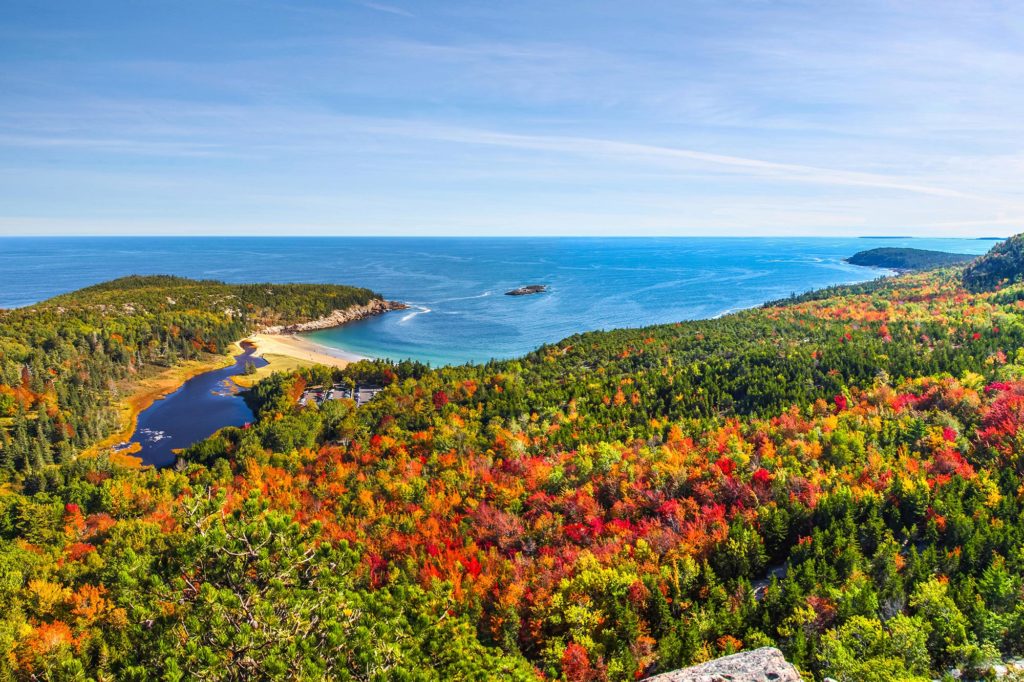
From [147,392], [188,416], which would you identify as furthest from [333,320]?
[188,416]

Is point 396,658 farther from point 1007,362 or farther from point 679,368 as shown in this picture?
point 1007,362

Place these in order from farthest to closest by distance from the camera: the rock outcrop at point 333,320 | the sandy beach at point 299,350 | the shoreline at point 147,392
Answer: the rock outcrop at point 333,320, the sandy beach at point 299,350, the shoreline at point 147,392

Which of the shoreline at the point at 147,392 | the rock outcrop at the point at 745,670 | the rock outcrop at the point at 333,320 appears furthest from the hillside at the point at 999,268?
the shoreline at the point at 147,392

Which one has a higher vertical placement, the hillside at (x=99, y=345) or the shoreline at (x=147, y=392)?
the hillside at (x=99, y=345)

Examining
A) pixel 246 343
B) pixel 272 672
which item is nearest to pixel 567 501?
pixel 272 672

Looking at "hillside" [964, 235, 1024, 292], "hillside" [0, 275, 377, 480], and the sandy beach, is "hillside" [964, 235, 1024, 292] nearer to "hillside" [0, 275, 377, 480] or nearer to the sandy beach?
the sandy beach

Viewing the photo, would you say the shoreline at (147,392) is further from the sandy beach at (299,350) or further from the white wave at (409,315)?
the white wave at (409,315)

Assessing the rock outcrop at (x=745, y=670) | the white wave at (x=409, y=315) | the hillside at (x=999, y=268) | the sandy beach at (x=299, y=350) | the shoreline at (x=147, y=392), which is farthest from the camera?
the white wave at (x=409, y=315)
